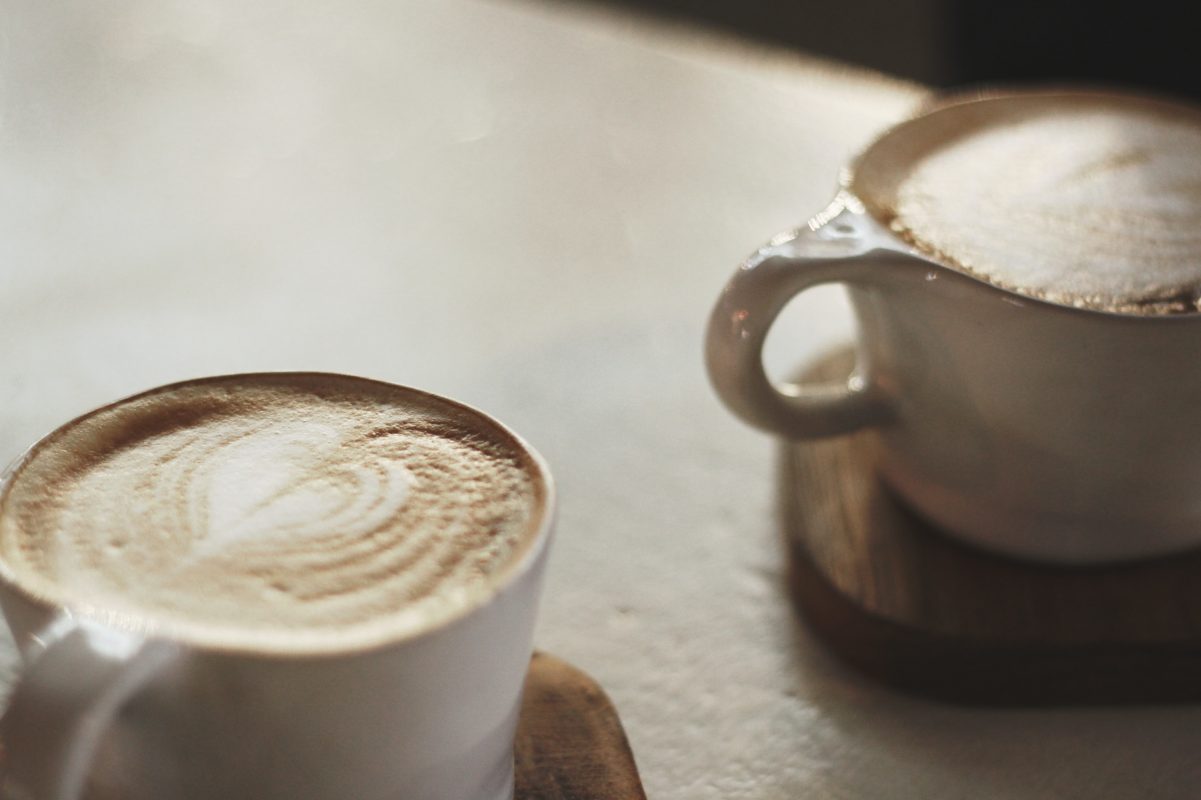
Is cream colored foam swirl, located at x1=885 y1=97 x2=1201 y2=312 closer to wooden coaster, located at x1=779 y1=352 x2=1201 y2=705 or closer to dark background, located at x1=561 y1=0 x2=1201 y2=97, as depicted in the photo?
wooden coaster, located at x1=779 y1=352 x2=1201 y2=705

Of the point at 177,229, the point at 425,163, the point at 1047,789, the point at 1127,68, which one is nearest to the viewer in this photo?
the point at 1047,789

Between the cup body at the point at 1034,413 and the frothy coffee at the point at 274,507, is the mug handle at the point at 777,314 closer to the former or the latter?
the cup body at the point at 1034,413

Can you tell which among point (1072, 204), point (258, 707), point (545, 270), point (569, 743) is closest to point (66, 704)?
point (258, 707)

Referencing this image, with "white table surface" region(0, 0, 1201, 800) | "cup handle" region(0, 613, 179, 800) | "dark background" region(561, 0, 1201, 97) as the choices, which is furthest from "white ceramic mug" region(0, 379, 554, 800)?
"dark background" region(561, 0, 1201, 97)

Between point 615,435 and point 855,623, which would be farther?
point 615,435

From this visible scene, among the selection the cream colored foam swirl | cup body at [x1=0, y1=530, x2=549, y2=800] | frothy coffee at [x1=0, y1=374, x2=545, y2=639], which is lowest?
cup body at [x1=0, y1=530, x2=549, y2=800]

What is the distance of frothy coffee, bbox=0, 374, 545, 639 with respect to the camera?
0.35 meters

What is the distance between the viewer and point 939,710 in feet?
1.74

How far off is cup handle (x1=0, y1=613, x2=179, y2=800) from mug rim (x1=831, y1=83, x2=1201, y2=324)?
13.3 inches

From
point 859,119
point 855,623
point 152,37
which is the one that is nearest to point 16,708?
point 855,623

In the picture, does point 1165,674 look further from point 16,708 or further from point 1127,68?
point 1127,68

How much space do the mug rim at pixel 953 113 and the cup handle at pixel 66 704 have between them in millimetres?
338

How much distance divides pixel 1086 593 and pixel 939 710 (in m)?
0.09

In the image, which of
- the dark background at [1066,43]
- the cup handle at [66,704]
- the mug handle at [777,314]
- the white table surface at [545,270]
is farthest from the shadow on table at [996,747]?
the dark background at [1066,43]
